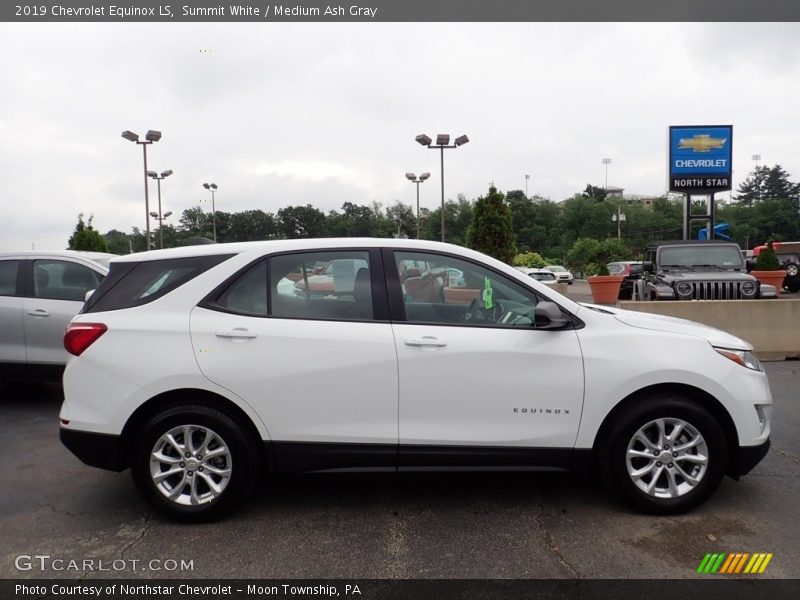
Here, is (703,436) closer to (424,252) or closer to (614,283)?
(424,252)

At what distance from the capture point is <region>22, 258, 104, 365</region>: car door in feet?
21.0

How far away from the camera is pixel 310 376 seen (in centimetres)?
350

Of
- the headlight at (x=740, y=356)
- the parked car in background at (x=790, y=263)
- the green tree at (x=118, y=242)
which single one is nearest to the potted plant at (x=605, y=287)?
the parked car in background at (x=790, y=263)

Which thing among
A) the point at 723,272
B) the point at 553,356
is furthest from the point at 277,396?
the point at 723,272

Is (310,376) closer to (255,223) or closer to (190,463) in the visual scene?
(190,463)

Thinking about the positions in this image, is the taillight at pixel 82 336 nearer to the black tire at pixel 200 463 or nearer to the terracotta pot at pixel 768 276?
the black tire at pixel 200 463

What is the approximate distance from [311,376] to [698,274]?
10211mm

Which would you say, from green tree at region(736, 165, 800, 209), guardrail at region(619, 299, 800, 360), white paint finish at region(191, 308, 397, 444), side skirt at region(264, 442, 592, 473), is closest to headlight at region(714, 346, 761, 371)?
side skirt at region(264, 442, 592, 473)

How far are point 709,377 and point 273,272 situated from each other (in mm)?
2781

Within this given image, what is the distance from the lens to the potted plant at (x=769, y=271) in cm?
Answer: 1788

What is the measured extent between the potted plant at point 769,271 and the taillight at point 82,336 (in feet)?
61.2

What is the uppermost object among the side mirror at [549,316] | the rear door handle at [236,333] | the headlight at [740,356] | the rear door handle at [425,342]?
the side mirror at [549,316]

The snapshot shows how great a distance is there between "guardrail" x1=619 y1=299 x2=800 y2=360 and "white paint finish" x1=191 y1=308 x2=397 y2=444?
22.0 feet

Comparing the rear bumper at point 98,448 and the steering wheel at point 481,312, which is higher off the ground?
the steering wheel at point 481,312
